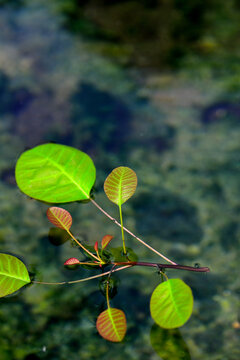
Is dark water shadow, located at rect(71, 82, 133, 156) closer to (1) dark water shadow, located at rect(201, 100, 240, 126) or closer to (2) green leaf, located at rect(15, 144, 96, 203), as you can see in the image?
(2) green leaf, located at rect(15, 144, 96, 203)

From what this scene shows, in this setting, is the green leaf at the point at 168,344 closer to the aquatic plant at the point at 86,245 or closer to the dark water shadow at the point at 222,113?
the aquatic plant at the point at 86,245

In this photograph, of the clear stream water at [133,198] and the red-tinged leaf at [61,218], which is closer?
the clear stream water at [133,198]

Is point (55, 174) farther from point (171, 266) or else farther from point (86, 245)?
point (171, 266)

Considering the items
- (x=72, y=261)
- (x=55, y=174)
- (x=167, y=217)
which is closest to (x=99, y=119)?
(x=55, y=174)

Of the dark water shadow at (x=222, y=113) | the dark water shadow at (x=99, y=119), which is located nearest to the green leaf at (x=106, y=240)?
the dark water shadow at (x=99, y=119)

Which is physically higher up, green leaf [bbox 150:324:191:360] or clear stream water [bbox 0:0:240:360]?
clear stream water [bbox 0:0:240:360]

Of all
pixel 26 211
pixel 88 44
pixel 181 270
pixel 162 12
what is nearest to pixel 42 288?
pixel 26 211

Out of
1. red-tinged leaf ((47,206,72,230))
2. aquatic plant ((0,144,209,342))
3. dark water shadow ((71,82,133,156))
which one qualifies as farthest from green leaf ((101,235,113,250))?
dark water shadow ((71,82,133,156))
